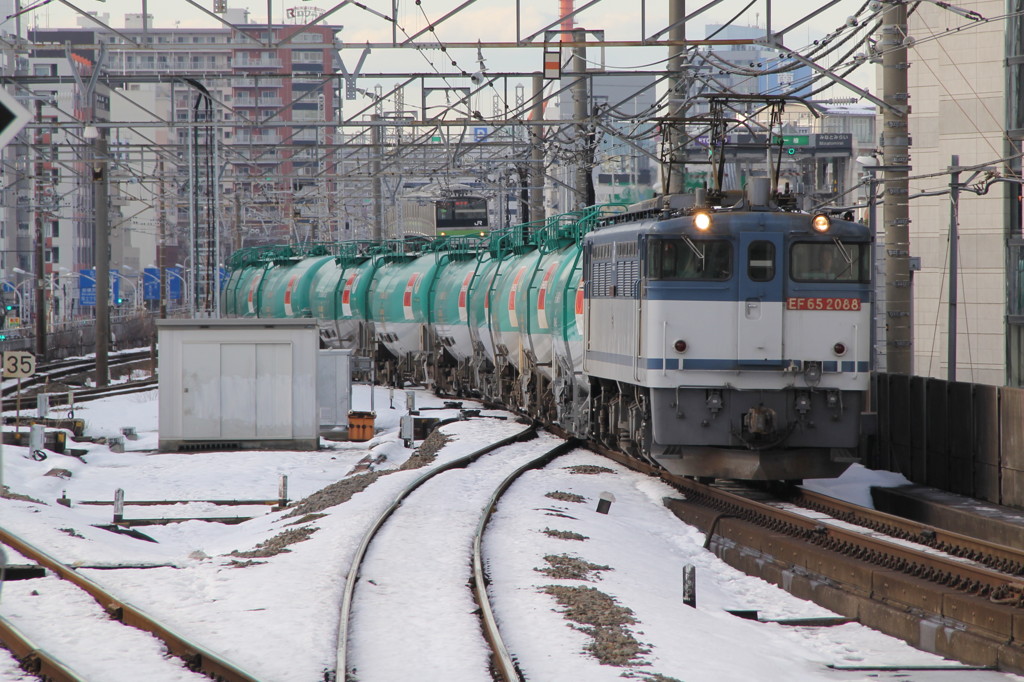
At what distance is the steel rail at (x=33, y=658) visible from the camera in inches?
321

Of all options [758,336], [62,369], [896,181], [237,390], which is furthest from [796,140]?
[758,336]

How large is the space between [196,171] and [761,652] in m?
20.9

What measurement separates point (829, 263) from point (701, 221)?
161cm

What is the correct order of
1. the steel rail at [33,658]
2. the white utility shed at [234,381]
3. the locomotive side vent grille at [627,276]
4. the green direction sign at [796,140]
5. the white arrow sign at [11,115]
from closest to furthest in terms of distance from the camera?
the white arrow sign at [11,115] → the steel rail at [33,658] → the locomotive side vent grille at [627,276] → the white utility shed at [234,381] → the green direction sign at [796,140]

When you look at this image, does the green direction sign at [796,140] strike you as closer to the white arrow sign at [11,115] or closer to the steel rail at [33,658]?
the steel rail at [33,658]

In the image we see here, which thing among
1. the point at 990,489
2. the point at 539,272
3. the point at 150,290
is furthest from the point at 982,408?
the point at 150,290

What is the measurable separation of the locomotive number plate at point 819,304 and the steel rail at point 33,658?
31.0ft

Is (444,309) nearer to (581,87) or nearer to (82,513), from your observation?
(581,87)

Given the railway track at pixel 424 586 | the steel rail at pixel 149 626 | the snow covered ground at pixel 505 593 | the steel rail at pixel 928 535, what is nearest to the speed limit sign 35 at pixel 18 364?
the snow covered ground at pixel 505 593

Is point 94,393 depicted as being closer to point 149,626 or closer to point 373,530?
point 373,530

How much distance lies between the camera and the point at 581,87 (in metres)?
27.6

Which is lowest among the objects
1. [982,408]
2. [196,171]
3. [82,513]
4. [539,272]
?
[82,513]

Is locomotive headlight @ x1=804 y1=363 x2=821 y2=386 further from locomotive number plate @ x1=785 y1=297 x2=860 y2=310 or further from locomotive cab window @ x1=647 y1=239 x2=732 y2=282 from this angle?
locomotive cab window @ x1=647 y1=239 x2=732 y2=282

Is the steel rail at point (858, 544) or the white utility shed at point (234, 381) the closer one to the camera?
the steel rail at point (858, 544)
